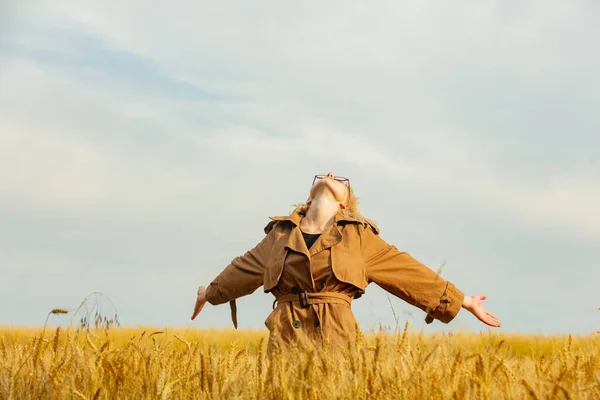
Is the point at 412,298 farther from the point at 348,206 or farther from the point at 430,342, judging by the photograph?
the point at 430,342

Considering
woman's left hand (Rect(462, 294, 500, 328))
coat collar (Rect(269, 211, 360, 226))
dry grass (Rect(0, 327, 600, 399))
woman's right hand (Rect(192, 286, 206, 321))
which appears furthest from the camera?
woman's right hand (Rect(192, 286, 206, 321))

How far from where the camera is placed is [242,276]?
495 cm

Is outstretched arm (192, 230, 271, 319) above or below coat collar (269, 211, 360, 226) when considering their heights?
below

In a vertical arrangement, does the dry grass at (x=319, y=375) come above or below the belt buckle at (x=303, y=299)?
below

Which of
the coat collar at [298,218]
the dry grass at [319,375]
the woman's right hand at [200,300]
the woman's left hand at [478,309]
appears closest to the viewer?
the dry grass at [319,375]

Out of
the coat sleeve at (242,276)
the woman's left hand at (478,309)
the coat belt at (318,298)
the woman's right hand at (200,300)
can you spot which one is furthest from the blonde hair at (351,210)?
the woman's right hand at (200,300)

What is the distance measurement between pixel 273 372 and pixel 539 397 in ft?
2.79

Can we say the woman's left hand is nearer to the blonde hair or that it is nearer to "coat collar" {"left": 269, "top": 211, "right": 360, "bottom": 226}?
the blonde hair

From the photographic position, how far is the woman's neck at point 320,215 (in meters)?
4.75

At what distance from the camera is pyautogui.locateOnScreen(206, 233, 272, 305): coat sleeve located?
192 inches

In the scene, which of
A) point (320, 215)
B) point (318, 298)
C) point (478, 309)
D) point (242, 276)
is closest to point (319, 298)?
point (318, 298)

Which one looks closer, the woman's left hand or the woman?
the woman

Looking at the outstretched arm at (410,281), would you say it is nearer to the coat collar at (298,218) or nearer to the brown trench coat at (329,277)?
the brown trench coat at (329,277)

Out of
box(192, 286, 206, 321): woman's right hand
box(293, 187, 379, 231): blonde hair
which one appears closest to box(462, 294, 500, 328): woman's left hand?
box(293, 187, 379, 231): blonde hair
